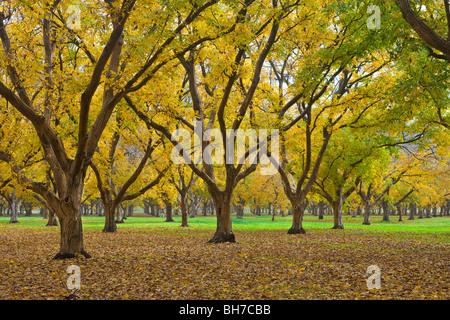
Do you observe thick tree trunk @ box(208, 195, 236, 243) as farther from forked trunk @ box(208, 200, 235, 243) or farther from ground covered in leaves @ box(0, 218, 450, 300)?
ground covered in leaves @ box(0, 218, 450, 300)

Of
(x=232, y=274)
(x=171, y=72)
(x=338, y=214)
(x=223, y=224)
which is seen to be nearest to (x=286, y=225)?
(x=338, y=214)

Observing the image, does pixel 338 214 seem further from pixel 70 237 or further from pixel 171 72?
pixel 70 237

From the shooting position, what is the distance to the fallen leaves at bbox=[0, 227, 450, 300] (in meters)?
7.54

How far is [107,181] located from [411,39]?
22485 millimetres

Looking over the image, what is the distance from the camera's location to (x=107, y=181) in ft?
89.6

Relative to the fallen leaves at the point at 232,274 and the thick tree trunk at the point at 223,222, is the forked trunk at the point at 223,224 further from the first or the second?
the fallen leaves at the point at 232,274

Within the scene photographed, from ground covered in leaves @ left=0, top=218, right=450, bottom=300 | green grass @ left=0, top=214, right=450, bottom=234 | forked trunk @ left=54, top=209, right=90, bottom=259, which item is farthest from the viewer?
green grass @ left=0, top=214, right=450, bottom=234

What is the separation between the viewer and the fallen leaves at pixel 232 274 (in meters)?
7.54

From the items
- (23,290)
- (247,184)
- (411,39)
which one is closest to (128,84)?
(23,290)

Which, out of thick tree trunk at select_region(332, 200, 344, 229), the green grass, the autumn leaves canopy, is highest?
the autumn leaves canopy

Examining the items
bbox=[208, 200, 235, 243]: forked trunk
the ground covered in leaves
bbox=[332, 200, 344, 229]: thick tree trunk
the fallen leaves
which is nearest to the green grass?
bbox=[332, 200, 344, 229]: thick tree trunk

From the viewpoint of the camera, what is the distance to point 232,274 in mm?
9680

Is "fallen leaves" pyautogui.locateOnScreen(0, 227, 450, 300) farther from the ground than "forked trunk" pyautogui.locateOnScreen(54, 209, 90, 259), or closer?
closer
